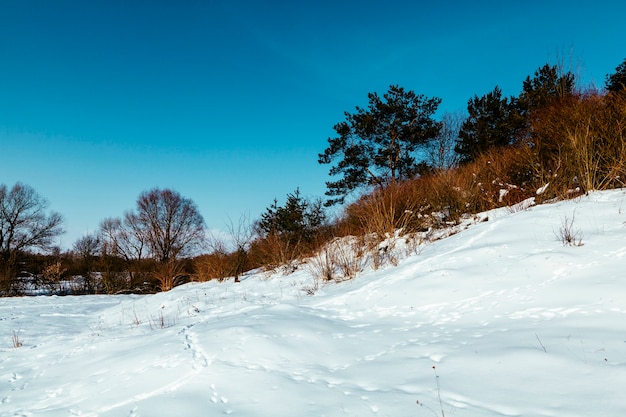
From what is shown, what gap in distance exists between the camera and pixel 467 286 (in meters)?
4.17

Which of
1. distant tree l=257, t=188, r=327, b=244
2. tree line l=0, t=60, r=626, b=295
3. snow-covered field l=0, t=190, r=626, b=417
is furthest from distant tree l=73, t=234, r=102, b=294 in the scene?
snow-covered field l=0, t=190, r=626, b=417

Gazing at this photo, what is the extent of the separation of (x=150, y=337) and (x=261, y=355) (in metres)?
1.82

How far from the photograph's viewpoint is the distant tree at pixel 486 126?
70.8 ft

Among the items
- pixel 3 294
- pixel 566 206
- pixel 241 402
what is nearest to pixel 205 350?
pixel 241 402

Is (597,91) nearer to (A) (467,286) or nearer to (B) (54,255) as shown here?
(A) (467,286)

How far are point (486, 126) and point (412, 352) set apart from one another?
23477mm

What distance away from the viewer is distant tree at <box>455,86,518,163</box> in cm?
2159

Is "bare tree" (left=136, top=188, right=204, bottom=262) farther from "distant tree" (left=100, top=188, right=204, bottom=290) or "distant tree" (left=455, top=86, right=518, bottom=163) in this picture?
"distant tree" (left=455, top=86, right=518, bottom=163)

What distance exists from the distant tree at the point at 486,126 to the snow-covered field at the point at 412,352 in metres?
18.2

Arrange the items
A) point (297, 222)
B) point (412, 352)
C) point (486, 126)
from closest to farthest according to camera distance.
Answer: point (412, 352)
point (297, 222)
point (486, 126)

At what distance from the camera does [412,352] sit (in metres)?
2.82

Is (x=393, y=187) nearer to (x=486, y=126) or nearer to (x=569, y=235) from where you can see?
(x=569, y=235)

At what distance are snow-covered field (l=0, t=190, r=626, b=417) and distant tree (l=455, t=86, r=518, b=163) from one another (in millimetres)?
18211

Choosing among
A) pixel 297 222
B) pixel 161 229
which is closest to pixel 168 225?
pixel 161 229
